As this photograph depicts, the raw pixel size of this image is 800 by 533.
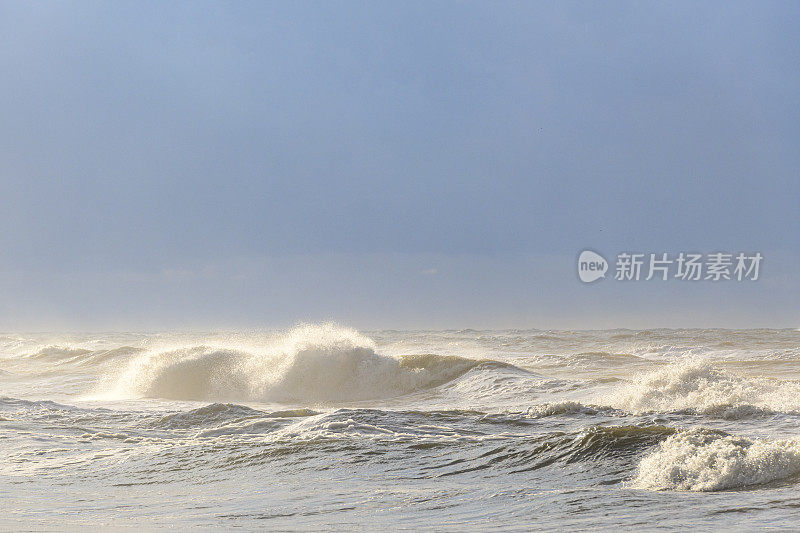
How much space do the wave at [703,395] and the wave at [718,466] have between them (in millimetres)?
4013

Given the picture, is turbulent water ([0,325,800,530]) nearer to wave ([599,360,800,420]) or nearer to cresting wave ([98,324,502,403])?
wave ([599,360,800,420])

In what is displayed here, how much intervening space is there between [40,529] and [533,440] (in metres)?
4.64

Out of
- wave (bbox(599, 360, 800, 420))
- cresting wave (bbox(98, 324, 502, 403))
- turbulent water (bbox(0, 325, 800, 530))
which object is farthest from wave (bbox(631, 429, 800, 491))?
cresting wave (bbox(98, 324, 502, 403))

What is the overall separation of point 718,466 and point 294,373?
566 inches

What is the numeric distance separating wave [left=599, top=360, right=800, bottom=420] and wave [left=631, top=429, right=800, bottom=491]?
401cm

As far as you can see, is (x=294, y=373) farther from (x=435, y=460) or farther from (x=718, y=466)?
(x=718, y=466)

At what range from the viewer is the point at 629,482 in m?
6.31

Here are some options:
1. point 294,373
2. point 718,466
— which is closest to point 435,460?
point 718,466

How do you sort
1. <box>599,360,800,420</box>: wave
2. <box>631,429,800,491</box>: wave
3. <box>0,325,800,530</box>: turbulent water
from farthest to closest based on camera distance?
1. <box>599,360,800,420</box>: wave
2. <box>631,429,800,491</box>: wave
3. <box>0,325,800,530</box>: turbulent water

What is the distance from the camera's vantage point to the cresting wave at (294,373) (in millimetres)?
19047

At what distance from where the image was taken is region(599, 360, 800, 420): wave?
10648mm

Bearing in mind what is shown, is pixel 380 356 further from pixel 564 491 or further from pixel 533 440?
pixel 564 491

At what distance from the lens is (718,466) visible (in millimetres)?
6141

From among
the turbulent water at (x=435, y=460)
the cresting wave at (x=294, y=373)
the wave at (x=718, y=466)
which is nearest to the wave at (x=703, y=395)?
the turbulent water at (x=435, y=460)
